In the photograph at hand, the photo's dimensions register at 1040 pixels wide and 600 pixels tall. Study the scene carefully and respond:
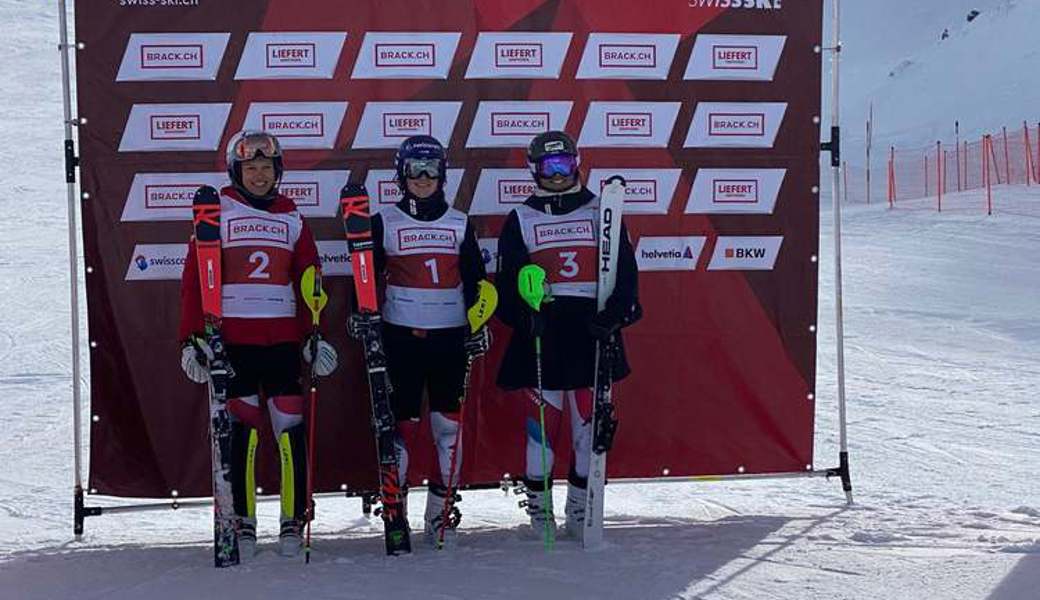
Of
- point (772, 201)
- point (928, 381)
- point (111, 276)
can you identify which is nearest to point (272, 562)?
point (111, 276)

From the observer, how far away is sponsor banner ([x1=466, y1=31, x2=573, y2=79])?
6.02m

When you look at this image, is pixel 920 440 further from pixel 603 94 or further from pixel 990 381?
pixel 603 94

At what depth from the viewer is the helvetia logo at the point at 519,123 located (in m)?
6.05

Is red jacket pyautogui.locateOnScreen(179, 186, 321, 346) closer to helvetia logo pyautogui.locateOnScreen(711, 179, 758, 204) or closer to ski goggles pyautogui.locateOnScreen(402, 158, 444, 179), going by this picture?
ski goggles pyautogui.locateOnScreen(402, 158, 444, 179)

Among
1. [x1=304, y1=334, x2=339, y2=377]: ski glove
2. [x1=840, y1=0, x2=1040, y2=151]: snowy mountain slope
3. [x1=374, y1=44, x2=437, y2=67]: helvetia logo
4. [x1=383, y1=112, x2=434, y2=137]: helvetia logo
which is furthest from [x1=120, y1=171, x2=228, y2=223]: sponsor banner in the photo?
[x1=840, y1=0, x2=1040, y2=151]: snowy mountain slope

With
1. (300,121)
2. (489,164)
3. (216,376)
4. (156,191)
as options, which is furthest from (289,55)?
(216,376)

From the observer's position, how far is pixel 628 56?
20.0 ft

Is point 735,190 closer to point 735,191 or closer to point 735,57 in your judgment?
point 735,191

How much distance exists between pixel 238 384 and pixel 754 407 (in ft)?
8.00

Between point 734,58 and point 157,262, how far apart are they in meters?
2.77

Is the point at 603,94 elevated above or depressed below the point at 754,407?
above

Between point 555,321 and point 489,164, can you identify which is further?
point 489,164

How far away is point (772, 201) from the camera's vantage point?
6246 millimetres

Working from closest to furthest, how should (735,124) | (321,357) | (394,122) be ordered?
(321,357) < (394,122) < (735,124)
